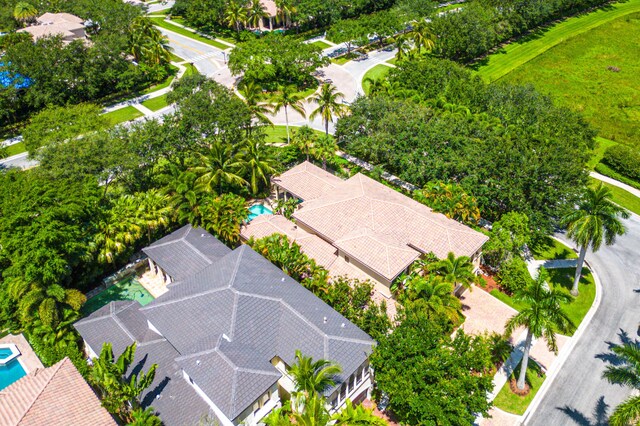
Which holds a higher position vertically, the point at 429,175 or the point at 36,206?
the point at 36,206

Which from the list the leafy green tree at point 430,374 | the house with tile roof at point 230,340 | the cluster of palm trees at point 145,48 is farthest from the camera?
the cluster of palm trees at point 145,48

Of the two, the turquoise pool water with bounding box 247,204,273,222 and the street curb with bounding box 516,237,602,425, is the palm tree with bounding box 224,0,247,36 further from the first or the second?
the street curb with bounding box 516,237,602,425

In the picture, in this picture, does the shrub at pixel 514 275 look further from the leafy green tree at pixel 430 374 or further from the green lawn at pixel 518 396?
the leafy green tree at pixel 430 374

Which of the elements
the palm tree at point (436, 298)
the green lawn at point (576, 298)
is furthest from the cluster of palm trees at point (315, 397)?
the green lawn at point (576, 298)

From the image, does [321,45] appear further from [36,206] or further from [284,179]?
[36,206]

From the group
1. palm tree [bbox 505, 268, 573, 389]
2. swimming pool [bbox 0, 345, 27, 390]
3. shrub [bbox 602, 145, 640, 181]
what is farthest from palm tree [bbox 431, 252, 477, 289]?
shrub [bbox 602, 145, 640, 181]

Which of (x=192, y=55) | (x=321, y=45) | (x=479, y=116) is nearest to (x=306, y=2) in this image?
(x=321, y=45)

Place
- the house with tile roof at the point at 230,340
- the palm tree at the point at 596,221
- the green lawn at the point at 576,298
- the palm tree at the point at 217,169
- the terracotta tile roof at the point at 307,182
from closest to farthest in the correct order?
the house with tile roof at the point at 230,340
the palm tree at the point at 596,221
the green lawn at the point at 576,298
the palm tree at the point at 217,169
the terracotta tile roof at the point at 307,182
